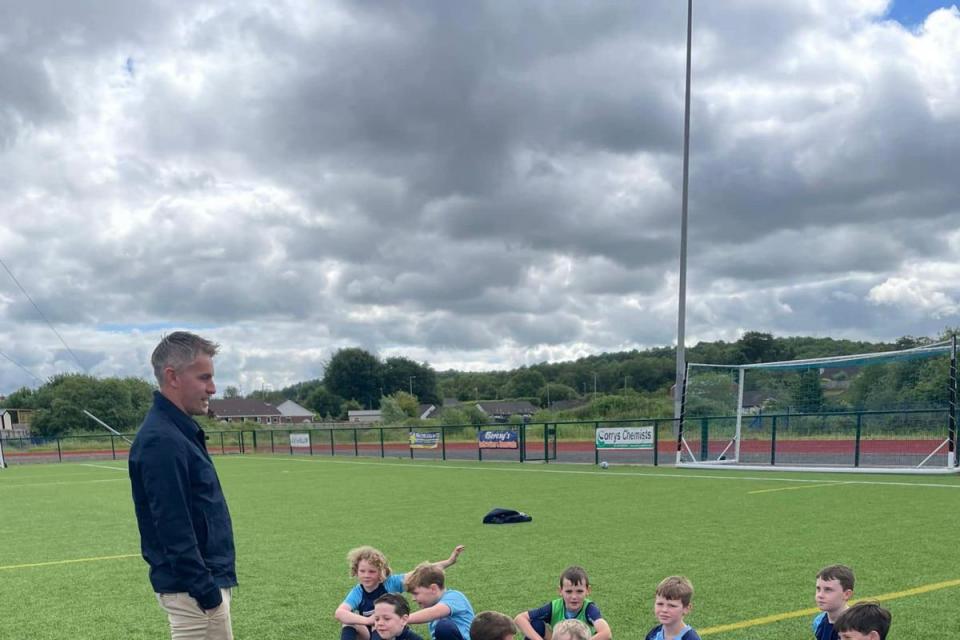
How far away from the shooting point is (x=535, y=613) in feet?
17.6

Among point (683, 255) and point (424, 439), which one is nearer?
point (683, 255)

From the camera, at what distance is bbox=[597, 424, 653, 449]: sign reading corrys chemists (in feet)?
77.5

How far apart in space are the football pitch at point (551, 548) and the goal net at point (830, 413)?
1847 mm

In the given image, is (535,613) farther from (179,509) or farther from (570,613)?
(179,509)

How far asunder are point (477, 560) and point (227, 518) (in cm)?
580

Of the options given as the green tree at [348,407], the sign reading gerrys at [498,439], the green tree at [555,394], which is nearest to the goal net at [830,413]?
the sign reading gerrys at [498,439]

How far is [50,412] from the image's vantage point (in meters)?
81.4

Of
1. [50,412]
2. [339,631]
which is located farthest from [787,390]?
[50,412]

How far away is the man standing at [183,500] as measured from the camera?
330 cm

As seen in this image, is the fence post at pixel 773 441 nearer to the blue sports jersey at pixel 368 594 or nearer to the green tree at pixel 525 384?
the blue sports jersey at pixel 368 594

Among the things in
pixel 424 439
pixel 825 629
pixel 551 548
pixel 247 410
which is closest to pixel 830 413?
pixel 551 548

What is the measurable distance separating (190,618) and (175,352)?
1118mm

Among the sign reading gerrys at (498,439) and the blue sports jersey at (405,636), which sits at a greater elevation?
the blue sports jersey at (405,636)

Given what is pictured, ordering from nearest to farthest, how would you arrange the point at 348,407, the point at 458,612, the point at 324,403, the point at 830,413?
the point at 458,612, the point at 830,413, the point at 348,407, the point at 324,403
